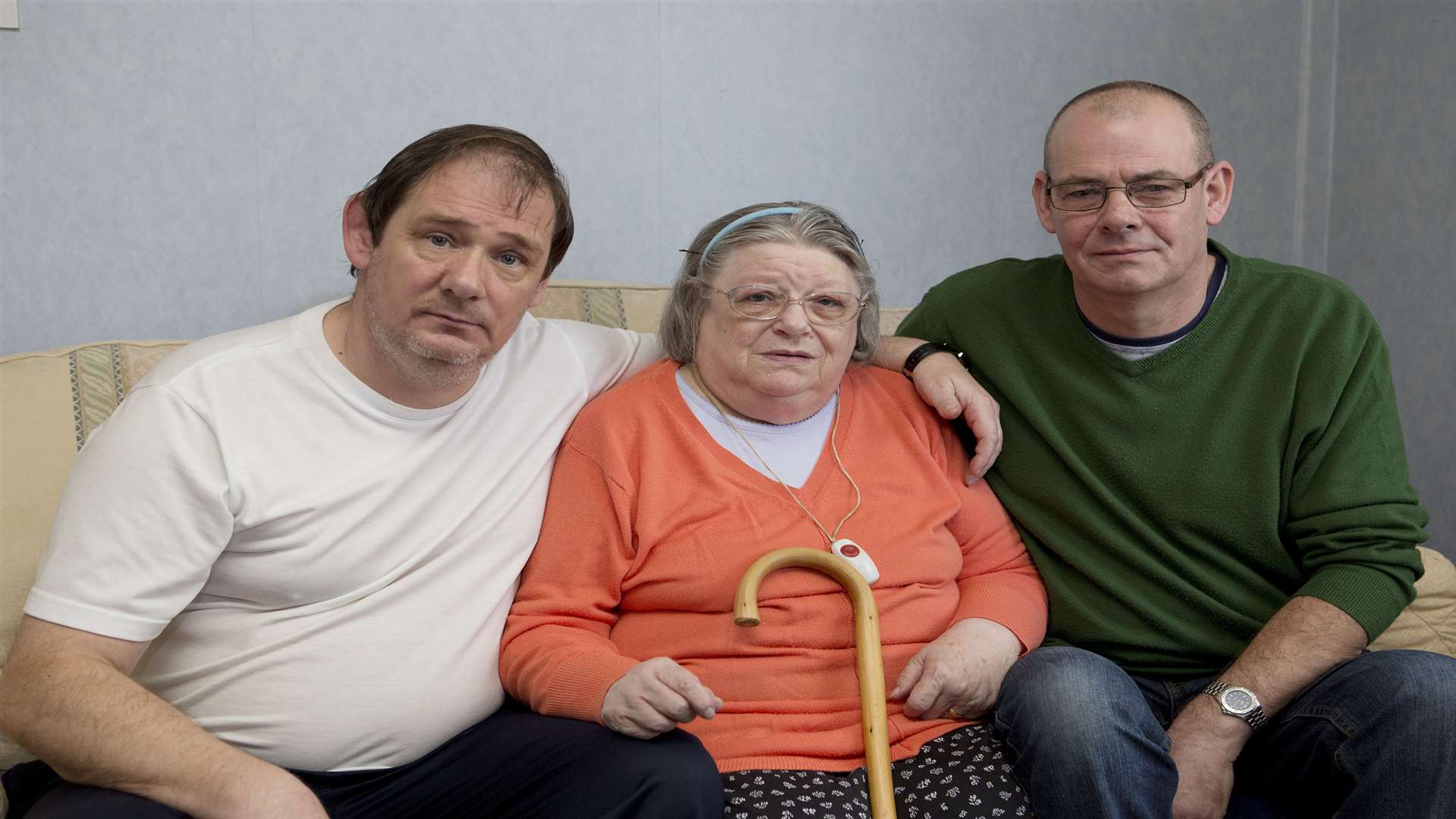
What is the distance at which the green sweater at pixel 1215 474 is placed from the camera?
1787 mm

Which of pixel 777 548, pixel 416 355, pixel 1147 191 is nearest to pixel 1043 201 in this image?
pixel 1147 191

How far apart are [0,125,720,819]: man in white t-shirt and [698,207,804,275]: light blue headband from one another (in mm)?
244

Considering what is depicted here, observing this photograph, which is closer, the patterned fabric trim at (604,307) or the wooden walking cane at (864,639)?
the wooden walking cane at (864,639)

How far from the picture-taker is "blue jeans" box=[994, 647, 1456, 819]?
5.03 feet

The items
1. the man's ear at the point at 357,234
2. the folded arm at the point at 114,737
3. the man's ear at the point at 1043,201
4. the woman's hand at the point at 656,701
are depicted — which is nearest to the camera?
the folded arm at the point at 114,737

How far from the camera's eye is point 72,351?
2.02 metres

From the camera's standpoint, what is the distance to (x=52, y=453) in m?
1.90

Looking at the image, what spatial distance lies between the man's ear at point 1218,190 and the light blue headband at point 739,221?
2.15 ft

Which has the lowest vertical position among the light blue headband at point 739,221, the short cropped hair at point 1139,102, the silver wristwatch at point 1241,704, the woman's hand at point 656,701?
the silver wristwatch at point 1241,704

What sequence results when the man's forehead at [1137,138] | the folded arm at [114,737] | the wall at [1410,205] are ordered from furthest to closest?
1. the wall at [1410,205]
2. the man's forehead at [1137,138]
3. the folded arm at [114,737]

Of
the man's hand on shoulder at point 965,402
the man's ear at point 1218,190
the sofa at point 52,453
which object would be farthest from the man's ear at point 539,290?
the man's ear at point 1218,190

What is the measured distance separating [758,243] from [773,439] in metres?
0.31

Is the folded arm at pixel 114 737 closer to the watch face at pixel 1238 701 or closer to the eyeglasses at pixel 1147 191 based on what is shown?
the watch face at pixel 1238 701

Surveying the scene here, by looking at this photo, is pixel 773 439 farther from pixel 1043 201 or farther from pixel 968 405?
pixel 1043 201
